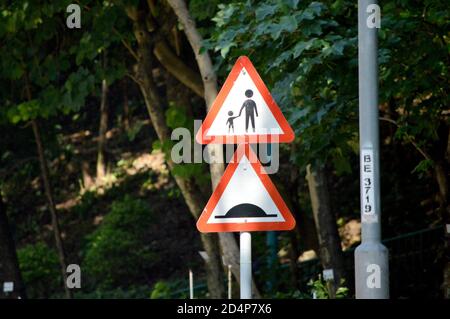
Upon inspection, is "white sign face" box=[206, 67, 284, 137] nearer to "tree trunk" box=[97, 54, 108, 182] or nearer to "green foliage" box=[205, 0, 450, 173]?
"green foliage" box=[205, 0, 450, 173]

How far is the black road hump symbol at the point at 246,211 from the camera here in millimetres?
9648

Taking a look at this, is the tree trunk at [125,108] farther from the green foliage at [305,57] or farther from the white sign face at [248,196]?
the white sign face at [248,196]

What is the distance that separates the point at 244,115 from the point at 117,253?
1713 centimetres

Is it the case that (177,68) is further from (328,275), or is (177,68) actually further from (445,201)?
(445,201)

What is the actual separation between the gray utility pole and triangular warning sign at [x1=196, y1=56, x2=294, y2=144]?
1415 mm

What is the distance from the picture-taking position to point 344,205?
2509cm

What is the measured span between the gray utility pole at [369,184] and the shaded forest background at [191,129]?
1.86 meters

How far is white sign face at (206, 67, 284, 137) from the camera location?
9.78 meters

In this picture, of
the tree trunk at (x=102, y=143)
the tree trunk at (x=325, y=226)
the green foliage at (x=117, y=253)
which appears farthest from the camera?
the tree trunk at (x=102, y=143)

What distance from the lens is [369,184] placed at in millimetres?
11055

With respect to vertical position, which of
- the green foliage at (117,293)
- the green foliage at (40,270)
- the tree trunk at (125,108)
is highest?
the tree trunk at (125,108)

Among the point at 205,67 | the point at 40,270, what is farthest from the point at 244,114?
the point at 40,270

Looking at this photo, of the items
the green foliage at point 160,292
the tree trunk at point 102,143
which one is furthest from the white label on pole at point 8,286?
the tree trunk at point 102,143
